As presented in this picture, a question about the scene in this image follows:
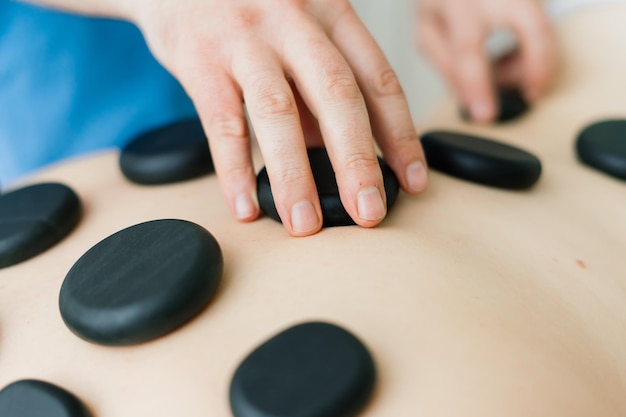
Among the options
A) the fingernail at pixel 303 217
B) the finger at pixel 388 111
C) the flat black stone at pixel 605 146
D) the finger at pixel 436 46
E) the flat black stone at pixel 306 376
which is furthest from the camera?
the finger at pixel 436 46

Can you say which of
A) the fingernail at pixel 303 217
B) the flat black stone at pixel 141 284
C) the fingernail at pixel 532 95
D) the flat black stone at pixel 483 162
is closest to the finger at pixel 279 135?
the fingernail at pixel 303 217

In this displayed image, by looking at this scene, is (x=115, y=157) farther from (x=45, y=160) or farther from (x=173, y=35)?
(x=45, y=160)

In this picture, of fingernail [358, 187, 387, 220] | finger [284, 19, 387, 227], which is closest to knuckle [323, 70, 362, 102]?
finger [284, 19, 387, 227]

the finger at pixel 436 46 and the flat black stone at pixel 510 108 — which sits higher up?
the flat black stone at pixel 510 108

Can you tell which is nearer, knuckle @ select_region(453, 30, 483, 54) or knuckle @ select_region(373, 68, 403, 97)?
knuckle @ select_region(373, 68, 403, 97)

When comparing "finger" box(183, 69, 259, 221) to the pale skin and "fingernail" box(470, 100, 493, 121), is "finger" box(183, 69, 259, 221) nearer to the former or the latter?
the pale skin

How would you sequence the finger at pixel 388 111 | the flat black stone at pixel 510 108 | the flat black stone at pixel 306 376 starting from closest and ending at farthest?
the flat black stone at pixel 306 376 → the finger at pixel 388 111 → the flat black stone at pixel 510 108

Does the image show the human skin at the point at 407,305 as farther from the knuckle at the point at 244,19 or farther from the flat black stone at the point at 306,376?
the knuckle at the point at 244,19

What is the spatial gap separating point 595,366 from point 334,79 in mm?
380

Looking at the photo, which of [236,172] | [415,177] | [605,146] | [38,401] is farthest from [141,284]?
[605,146]

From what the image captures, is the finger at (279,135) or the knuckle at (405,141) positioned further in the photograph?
the knuckle at (405,141)

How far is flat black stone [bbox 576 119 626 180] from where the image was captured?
80 centimetres

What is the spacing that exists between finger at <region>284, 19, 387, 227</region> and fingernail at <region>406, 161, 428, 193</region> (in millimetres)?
79

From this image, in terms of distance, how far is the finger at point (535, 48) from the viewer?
3.54 feet
